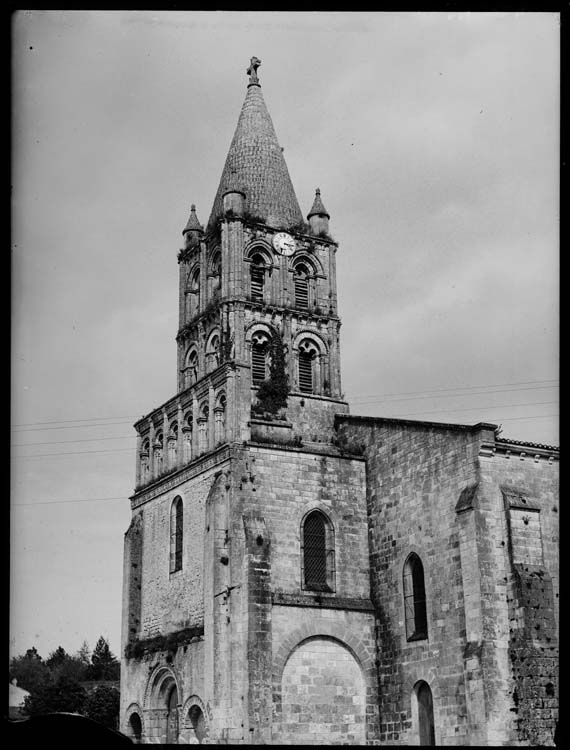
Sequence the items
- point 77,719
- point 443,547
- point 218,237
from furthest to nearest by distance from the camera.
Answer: point 218,237 → point 443,547 → point 77,719

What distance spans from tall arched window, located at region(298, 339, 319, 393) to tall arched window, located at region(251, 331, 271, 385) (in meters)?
1.51

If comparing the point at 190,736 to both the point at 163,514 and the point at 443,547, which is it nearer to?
the point at 163,514

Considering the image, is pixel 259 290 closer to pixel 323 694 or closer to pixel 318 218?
pixel 318 218

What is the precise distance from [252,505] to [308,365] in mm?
7352

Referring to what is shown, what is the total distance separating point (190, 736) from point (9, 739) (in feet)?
83.6

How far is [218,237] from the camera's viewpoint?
3822cm

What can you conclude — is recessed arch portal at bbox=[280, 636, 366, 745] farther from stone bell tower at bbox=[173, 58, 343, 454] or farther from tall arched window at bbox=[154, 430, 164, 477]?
tall arched window at bbox=[154, 430, 164, 477]

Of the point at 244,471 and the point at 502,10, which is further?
the point at 244,471

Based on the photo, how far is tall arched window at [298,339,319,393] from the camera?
37469 mm

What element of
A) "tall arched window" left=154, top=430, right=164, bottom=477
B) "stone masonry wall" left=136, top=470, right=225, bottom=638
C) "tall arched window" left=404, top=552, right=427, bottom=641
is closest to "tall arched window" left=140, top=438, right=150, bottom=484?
"tall arched window" left=154, top=430, right=164, bottom=477

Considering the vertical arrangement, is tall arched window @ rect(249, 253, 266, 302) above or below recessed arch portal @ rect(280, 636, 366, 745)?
above

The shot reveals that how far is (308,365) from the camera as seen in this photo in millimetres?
37875
